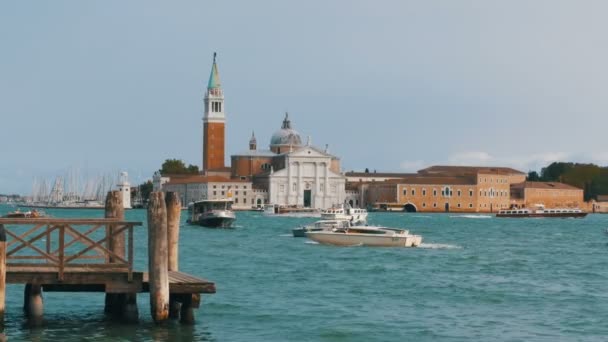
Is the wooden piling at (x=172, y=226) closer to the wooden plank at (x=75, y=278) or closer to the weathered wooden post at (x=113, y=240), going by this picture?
the weathered wooden post at (x=113, y=240)

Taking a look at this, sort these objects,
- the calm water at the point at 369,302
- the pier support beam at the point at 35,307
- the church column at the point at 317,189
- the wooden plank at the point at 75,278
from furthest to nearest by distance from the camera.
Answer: the church column at the point at 317,189, the calm water at the point at 369,302, the pier support beam at the point at 35,307, the wooden plank at the point at 75,278

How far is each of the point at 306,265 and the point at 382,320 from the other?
11.9 metres

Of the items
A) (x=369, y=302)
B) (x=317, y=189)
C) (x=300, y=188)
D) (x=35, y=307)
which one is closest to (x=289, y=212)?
(x=300, y=188)

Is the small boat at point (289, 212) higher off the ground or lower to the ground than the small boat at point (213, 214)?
higher

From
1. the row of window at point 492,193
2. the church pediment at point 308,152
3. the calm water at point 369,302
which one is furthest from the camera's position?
the row of window at point 492,193

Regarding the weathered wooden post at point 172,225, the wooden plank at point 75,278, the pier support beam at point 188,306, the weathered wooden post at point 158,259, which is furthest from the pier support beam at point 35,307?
the weathered wooden post at point 172,225

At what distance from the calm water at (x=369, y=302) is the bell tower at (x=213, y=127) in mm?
100399

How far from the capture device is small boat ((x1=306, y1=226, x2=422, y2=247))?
3934 cm

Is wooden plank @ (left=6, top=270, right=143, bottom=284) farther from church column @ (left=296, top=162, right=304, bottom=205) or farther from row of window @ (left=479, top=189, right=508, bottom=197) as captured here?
row of window @ (left=479, top=189, right=508, bottom=197)

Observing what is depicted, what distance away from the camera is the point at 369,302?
21.3m

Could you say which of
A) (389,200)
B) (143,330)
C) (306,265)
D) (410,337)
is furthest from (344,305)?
(389,200)

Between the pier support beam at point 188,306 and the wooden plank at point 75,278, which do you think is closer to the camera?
the wooden plank at point 75,278

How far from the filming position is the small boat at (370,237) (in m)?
39.3

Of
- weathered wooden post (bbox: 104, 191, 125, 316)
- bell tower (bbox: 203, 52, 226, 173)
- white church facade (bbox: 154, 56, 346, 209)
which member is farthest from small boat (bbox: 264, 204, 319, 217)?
weathered wooden post (bbox: 104, 191, 125, 316)
